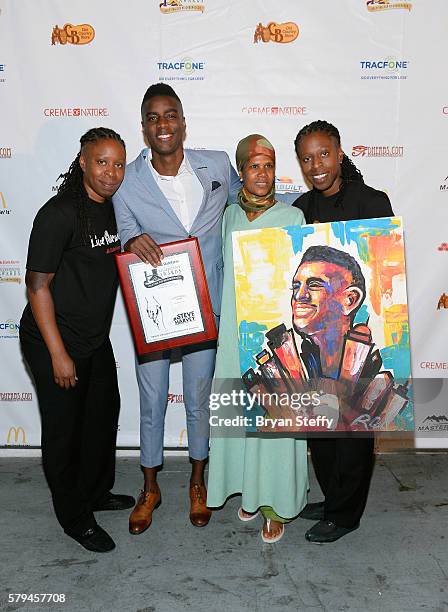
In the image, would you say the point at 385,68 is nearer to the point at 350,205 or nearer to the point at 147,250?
the point at 350,205

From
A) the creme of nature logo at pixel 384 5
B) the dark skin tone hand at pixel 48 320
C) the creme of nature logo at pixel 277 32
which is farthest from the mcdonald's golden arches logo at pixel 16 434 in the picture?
the creme of nature logo at pixel 384 5

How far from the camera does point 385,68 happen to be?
3.15 m

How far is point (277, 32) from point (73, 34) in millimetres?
1081

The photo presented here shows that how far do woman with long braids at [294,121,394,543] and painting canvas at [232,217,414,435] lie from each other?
22 centimetres

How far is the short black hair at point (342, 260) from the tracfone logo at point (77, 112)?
1.67 meters

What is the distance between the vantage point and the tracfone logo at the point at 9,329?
11.3 ft

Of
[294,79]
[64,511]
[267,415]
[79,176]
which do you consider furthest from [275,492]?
[294,79]

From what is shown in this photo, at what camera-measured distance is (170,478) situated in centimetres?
323

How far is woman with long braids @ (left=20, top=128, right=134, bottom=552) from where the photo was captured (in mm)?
2239

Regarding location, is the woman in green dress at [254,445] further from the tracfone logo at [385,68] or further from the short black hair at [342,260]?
the tracfone logo at [385,68]

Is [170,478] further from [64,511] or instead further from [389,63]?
[389,63]

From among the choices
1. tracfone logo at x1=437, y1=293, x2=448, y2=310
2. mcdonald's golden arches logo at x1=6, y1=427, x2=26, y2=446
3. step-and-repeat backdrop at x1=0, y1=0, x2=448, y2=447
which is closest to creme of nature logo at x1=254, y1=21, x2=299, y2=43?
step-and-repeat backdrop at x1=0, y1=0, x2=448, y2=447

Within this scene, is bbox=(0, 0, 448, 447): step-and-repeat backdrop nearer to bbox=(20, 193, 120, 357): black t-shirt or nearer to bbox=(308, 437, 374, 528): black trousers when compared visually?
bbox=(20, 193, 120, 357): black t-shirt

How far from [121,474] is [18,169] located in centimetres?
179
